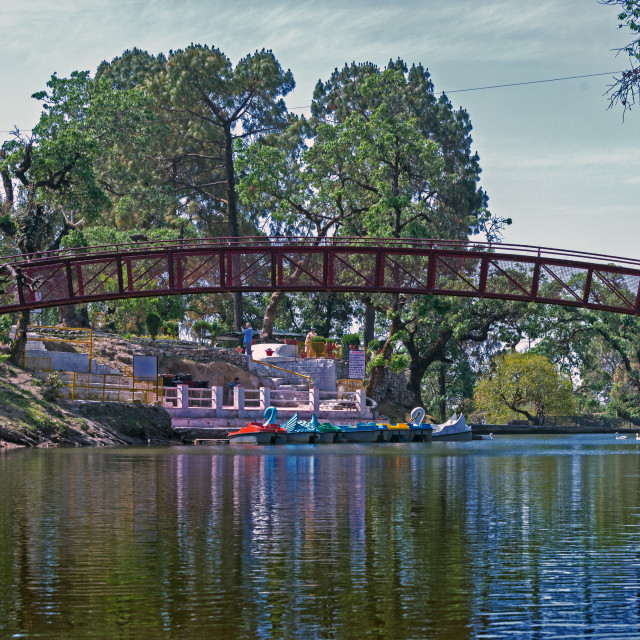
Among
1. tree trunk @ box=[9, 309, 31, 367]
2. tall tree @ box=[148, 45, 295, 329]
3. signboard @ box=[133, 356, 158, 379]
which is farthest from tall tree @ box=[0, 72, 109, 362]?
tall tree @ box=[148, 45, 295, 329]

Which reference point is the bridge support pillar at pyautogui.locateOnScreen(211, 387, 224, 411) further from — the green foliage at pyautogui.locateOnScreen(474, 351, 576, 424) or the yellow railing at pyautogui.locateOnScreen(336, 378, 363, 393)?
the green foliage at pyautogui.locateOnScreen(474, 351, 576, 424)

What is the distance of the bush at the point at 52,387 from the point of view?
41781 mm

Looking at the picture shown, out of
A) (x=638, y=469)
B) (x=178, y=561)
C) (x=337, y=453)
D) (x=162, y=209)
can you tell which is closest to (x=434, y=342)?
(x=162, y=209)

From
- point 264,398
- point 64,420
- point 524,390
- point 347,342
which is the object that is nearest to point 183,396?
point 264,398

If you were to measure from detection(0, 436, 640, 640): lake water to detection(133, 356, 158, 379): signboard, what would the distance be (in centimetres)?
2336

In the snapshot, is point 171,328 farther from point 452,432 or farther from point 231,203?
point 452,432

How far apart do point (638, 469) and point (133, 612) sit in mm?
24258

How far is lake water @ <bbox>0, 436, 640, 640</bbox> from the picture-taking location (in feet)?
30.7

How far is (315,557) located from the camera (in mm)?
12836

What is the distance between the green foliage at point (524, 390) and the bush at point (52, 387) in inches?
1477

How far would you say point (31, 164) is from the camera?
154ft

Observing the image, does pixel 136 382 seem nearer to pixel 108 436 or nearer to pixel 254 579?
pixel 108 436

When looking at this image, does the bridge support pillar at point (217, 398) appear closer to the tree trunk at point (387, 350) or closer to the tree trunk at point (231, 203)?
the tree trunk at point (387, 350)

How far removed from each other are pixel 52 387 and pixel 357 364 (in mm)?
21889
